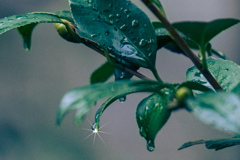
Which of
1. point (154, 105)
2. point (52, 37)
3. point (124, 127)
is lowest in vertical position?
point (124, 127)

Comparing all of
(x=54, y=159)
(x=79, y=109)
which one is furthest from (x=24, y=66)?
(x=79, y=109)

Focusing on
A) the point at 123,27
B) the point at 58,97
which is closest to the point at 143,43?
the point at 123,27

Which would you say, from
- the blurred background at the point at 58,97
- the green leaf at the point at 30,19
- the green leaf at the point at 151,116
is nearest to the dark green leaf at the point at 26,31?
the green leaf at the point at 30,19

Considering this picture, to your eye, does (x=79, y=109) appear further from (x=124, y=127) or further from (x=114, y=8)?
(x=124, y=127)

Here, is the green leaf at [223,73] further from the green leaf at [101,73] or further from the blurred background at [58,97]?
the blurred background at [58,97]

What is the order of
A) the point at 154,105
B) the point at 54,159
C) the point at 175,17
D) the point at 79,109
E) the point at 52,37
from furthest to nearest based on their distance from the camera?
the point at 52,37 → the point at 175,17 → the point at 54,159 → the point at 154,105 → the point at 79,109

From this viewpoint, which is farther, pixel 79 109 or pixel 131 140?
pixel 131 140

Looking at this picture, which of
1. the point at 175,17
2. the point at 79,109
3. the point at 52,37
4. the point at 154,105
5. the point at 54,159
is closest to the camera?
the point at 79,109
